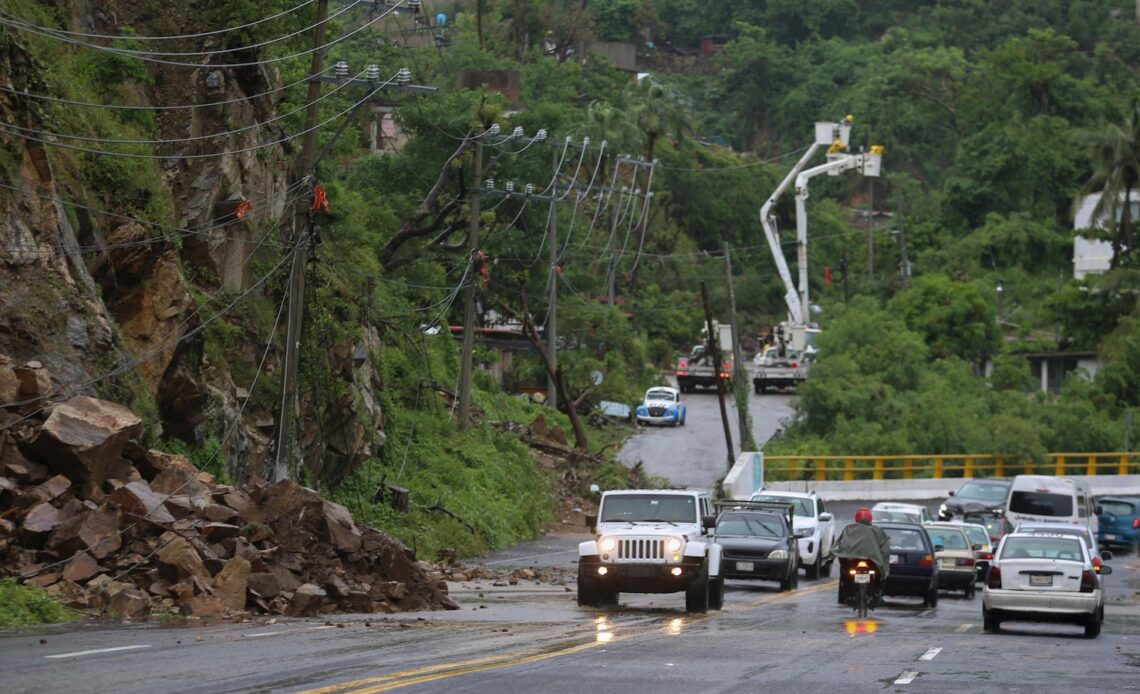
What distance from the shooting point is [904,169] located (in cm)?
12394

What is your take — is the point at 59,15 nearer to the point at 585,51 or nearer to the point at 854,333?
the point at 854,333

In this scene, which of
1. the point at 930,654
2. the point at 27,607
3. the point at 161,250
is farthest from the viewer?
the point at 161,250

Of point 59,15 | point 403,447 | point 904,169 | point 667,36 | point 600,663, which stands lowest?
point 600,663

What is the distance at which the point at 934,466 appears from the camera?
61344 millimetres

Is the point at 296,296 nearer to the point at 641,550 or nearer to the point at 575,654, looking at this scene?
the point at 641,550

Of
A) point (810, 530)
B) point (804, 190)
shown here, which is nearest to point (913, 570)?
point (810, 530)

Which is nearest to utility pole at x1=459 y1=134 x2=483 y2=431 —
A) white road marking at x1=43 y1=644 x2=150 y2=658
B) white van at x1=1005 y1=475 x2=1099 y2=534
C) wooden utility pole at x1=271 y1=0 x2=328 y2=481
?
wooden utility pole at x1=271 y1=0 x2=328 y2=481

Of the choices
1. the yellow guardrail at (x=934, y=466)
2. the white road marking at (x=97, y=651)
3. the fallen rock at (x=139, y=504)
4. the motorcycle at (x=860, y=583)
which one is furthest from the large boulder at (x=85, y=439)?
the yellow guardrail at (x=934, y=466)

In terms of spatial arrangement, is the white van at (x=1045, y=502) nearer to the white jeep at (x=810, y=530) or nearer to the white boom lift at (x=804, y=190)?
the white jeep at (x=810, y=530)

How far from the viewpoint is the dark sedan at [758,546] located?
31.3 m

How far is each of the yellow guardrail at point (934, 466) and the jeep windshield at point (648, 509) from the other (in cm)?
3435

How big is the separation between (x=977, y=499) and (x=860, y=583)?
77.3 feet

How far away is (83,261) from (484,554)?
15089 millimetres

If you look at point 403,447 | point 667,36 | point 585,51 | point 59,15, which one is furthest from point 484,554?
point 667,36
